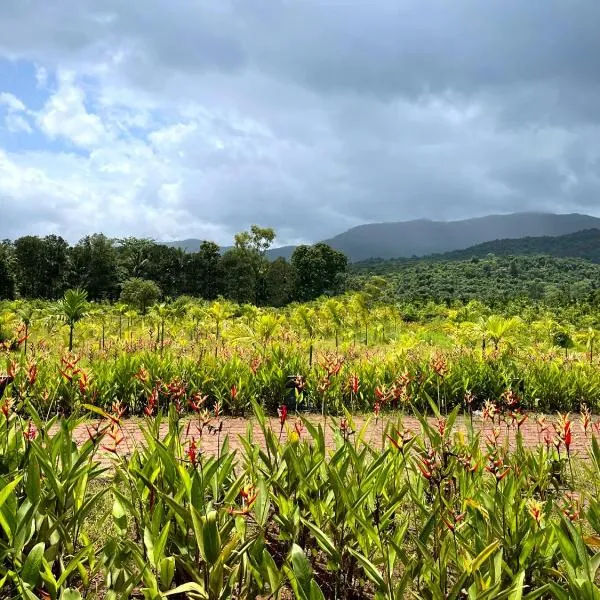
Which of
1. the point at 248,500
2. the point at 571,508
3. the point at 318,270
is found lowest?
the point at 571,508

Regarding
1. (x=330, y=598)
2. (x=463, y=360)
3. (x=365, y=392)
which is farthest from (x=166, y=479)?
(x=463, y=360)

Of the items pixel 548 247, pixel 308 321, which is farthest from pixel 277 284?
pixel 548 247

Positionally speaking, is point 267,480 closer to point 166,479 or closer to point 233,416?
point 166,479

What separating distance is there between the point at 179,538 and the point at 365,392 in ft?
18.7

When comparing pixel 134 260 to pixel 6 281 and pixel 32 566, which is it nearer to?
pixel 6 281

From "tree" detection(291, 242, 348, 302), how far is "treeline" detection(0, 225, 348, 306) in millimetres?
6030

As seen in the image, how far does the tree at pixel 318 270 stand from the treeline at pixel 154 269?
603 cm

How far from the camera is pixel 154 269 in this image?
180ft

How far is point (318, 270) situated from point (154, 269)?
20.6 metres

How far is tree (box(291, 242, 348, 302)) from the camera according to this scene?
6600 centimetres

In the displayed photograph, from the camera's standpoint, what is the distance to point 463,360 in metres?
9.02

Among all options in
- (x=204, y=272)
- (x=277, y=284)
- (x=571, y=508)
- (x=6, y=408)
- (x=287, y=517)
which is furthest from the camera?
(x=204, y=272)

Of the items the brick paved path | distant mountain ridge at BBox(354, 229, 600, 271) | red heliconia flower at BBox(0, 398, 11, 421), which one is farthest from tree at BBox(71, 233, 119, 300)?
distant mountain ridge at BBox(354, 229, 600, 271)

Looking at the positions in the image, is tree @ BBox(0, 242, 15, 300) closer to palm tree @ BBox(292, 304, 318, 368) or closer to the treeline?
the treeline
